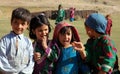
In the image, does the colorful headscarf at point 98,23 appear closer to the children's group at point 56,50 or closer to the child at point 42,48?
the children's group at point 56,50

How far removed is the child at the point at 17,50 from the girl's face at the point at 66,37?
38 cm

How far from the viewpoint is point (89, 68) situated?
4902mm

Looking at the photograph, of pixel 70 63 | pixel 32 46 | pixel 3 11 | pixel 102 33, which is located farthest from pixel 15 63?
pixel 3 11

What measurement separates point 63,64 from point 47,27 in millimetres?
500

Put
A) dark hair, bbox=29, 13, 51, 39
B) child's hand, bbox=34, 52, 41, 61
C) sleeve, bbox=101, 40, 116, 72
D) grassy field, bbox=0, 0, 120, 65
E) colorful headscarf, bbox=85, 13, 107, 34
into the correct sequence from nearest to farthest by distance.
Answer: sleeve, bbox=101, 40, 116, 72
colorful headscarf, bbox=85, 13, 107, 34
child's hand, bbox=34, 52, 41, 61
dark hair, bbox=29, 13, 51, 39
grassy field, bbox=0, 0, 120, 65

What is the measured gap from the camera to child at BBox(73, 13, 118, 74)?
465cm

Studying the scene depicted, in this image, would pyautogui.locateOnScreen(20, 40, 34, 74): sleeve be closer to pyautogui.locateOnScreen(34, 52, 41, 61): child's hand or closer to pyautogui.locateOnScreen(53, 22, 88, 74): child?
pyautogui.locateOnScreen(34, 52, 41, 61): child's hand

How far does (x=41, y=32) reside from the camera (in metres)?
4.96

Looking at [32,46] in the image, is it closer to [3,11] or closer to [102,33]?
[102,33]

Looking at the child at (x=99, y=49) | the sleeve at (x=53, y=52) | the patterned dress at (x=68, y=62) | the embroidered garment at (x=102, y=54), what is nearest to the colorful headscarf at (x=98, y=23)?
the child at (x=99, y=49)

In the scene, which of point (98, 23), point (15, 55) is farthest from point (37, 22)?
point (98, 23)

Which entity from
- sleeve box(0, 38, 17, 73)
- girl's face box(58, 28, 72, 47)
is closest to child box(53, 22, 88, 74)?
girl's face box(58, 28, 72, 47)

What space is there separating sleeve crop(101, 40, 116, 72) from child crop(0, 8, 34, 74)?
34.3 inches

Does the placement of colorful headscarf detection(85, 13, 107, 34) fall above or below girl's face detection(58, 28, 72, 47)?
above
